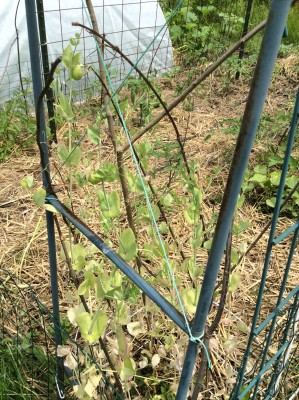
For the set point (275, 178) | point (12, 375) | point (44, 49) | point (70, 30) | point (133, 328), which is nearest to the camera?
point (133, 328)

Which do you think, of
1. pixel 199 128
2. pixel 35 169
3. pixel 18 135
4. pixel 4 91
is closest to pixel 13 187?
pixel 35 169

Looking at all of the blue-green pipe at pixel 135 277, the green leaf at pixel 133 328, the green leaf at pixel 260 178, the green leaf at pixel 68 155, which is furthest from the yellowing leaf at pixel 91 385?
the green leaf at pixel 260 178

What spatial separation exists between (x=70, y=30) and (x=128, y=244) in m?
2.68

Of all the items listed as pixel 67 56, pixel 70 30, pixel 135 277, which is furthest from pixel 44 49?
pixel 135 277

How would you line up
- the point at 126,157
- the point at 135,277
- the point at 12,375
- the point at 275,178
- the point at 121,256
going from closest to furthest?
the point at 135,277, the point at 121,256, the point at 126,157, the point at 12,375, the point at 275,178

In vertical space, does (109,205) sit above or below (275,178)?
above

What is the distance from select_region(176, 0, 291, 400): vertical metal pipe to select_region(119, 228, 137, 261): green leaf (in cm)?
23

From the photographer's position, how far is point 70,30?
3.37 m

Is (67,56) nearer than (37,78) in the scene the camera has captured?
Yes

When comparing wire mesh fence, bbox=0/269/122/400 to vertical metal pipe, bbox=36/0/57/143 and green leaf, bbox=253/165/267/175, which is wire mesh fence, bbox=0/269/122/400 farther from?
green leaf, bbox=253/165/267/175

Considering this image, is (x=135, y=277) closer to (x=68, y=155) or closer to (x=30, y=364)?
(x=68, y=155)

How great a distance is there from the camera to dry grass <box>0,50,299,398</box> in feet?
6.00

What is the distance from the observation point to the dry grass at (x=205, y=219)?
1830mm

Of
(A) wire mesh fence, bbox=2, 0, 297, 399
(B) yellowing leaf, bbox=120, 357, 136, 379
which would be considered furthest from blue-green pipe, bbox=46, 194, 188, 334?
(B) yellowing leaf, bbox=120, 357, 136, 379
